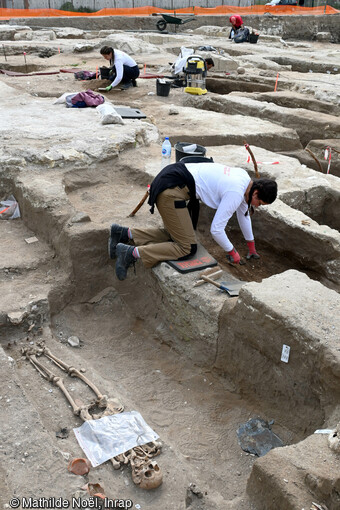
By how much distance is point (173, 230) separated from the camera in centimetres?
490

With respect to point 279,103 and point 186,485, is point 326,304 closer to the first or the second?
point 186,485

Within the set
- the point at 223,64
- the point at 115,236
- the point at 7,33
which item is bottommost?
the point at 115,236

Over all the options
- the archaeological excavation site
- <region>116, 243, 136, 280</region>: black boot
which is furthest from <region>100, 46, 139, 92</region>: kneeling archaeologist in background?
<region>116, 243, 136, 280</region>: black boot

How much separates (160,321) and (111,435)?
1698 mm

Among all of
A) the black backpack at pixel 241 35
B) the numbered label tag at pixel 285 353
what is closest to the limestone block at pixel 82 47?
the black backpack at pixel 241 35

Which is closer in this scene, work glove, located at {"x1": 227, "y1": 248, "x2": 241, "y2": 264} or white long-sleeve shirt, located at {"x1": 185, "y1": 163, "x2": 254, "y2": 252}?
white long-sleeve shirt, located at {"x1": 185, "y1": 163, "x2": 254, "y2": 252}

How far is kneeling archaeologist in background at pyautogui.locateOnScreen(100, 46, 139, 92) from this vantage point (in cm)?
1123

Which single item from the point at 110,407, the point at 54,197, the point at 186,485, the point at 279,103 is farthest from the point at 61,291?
the point at 279,103

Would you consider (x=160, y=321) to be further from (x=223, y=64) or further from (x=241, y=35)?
(x=241, y=35)

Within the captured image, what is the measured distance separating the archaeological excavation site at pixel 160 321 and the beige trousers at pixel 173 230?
3cm

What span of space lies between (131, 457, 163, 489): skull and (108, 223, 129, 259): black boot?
2.51 m

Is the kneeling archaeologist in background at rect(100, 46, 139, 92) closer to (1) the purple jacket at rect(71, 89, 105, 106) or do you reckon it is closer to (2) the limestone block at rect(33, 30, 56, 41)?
(1) the purple jacket at rect(71, 89, 105, 106)

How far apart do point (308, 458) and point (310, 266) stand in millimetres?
2956

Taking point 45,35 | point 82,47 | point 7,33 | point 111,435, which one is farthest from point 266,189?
point 7,33
